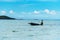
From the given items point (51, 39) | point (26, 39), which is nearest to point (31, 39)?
point (26, 39)

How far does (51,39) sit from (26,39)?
4227 mm

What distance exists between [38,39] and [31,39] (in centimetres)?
125

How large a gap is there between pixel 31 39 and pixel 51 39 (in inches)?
132

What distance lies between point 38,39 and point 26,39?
6.73 feet

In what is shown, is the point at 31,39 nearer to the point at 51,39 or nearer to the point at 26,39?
the point at 26,39

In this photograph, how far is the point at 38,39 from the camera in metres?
35.4

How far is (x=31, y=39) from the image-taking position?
35.0 metres

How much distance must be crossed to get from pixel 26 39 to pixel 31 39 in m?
0.87

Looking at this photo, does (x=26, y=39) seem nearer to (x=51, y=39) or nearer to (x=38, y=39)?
(x=38, y=39)

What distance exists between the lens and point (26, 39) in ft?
116
